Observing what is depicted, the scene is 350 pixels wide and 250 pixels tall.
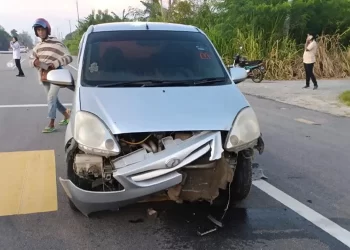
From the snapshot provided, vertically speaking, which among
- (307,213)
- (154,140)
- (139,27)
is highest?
(139,27)

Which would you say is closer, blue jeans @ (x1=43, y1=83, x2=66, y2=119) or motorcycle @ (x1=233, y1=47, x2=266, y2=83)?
blue jeans @ (x1=43, y1=83, x2=66, y2=119)

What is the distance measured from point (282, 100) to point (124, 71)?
8.41m

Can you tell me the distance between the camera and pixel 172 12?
28641 millimetres

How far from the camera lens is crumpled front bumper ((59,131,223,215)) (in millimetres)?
3523

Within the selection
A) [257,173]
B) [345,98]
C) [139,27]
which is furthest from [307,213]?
[345,98]

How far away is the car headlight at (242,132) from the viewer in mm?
3770

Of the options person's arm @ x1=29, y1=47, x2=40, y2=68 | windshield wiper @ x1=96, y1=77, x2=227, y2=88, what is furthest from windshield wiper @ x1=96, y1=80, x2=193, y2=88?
person's arm @ x1=29, y1=47, x2=40, y2=68

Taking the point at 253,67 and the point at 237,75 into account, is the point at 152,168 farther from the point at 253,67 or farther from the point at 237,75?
the point at 253,67

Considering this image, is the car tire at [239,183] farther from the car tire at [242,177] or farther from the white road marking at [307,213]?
the white road marking at [307,213]

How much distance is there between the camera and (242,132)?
3.87 meters

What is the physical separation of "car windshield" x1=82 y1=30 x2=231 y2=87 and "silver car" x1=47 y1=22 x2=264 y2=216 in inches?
1.1

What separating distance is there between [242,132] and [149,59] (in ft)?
5.26

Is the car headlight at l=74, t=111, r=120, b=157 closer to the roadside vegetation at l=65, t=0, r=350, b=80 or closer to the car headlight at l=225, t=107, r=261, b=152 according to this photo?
the car headlight at l=225, t=107, r=261, b=152

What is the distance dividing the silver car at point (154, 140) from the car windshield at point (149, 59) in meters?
0.03
